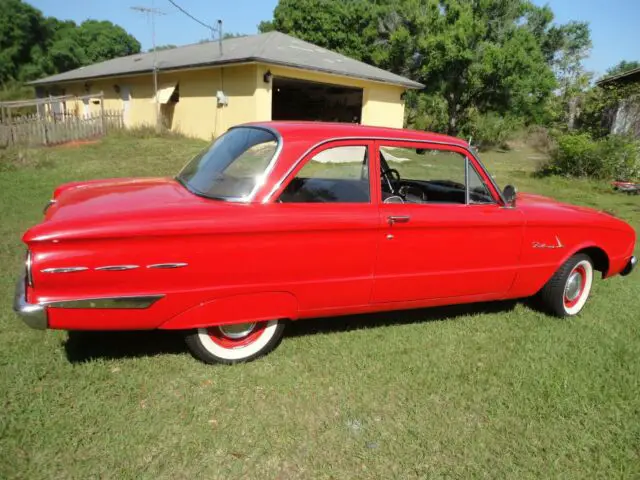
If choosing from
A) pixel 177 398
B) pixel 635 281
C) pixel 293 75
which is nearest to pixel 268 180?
pixel 177 398

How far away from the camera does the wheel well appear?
14.4 feet

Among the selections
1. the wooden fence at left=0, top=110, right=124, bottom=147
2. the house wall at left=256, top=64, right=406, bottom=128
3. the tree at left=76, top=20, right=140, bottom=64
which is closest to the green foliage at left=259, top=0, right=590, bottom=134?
the house wall at left=256, top=64, right=406, bottom=128

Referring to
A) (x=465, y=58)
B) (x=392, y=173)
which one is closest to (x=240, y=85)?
(x=392, y=173)

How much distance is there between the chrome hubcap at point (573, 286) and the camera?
173 inches

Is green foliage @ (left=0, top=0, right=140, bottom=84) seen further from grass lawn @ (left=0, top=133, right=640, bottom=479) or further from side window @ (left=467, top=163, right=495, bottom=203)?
side window @ (left=467, top=163, right=495, bottom=203)

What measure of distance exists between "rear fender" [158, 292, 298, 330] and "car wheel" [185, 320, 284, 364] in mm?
223

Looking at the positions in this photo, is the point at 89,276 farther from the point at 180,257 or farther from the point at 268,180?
the point at 268,180

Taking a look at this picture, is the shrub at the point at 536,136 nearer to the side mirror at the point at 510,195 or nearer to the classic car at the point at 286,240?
the side mirror at the point at 510,195

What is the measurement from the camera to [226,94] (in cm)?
1605

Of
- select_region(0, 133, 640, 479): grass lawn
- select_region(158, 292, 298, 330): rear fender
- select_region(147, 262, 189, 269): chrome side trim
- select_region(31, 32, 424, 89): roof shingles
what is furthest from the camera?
select_region(31, 32, 424, 89): roof shingles

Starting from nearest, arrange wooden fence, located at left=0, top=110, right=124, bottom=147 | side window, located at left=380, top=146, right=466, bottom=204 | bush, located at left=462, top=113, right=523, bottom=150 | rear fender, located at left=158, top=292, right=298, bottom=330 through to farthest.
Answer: rear fender, located at left=158, top=292, right=298, bottom=330 < side window, located at left=380, top=146, right=466, bottom=204 < wooden fence, located at left=0, top=110, right=124, bottom=147 < bush, located at left=462, top=113, right=523, bottom=150

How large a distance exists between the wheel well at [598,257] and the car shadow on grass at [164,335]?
119 cm

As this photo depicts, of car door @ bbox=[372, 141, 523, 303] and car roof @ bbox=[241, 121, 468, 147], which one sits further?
car door @ bbox=[372, 141, 523, 303]

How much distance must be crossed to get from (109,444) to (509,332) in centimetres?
319
